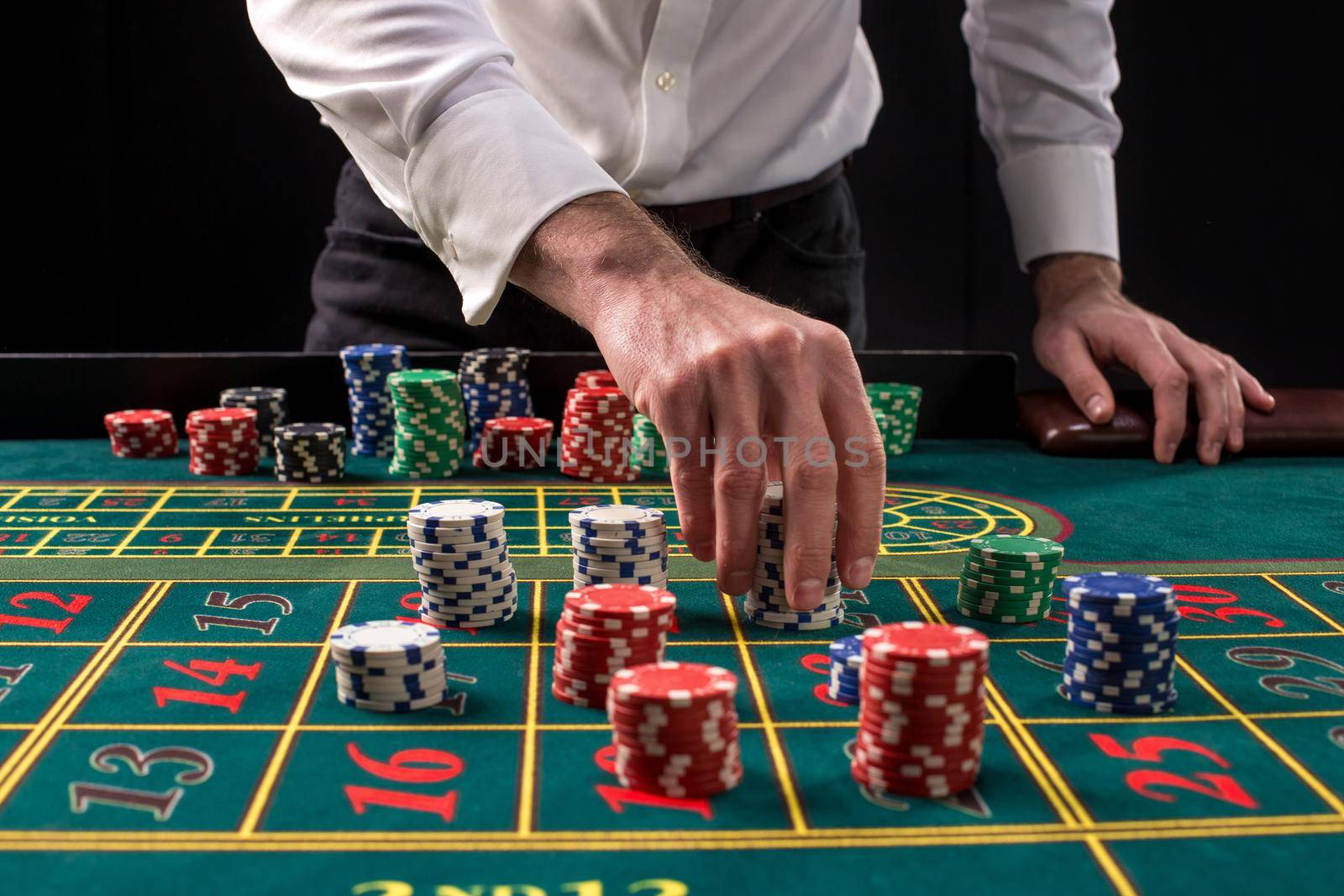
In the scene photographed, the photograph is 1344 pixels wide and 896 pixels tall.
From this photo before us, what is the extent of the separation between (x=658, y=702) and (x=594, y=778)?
11 centimetres

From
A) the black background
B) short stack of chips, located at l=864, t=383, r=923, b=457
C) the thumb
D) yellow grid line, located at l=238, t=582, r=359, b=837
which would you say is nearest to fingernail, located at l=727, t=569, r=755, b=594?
yellow grid line, located at l=238, t=582, r=359, b=837

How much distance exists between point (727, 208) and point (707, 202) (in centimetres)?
7

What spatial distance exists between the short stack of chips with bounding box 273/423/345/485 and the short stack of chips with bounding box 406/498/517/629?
38.9 inches

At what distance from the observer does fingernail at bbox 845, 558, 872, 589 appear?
206 cm

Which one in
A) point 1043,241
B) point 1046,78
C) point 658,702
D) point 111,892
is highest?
point 1046,78

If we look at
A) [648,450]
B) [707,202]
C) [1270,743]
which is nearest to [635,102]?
[707,202]

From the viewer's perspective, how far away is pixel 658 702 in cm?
154

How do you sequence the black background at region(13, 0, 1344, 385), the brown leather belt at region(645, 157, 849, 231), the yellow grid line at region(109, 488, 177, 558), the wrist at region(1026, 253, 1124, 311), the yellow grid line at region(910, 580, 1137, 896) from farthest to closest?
the black background at region(13, 0, 1344, 385)
the wrist at region(1026, 253, 1124, 311)
the brown leather belt at region(645, 157, 849, 231)
the yellow grid line at region(109, 488, 177, 558)
the yellow grid line at region(910, 580, 1137, 896)

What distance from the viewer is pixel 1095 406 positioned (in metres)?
3.43

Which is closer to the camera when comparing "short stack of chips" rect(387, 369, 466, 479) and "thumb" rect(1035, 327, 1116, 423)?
"short stack of chips" rect(387, 369, 466, 479)

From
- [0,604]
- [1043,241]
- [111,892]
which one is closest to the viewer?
[111,892]

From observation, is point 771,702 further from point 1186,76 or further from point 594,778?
point 1186,76

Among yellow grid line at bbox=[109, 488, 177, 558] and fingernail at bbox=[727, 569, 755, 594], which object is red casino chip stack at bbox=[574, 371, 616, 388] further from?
fingernail at bbox=[727, 569, 755, 594]

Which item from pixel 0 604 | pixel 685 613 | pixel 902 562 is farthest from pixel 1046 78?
pixel 0 604
